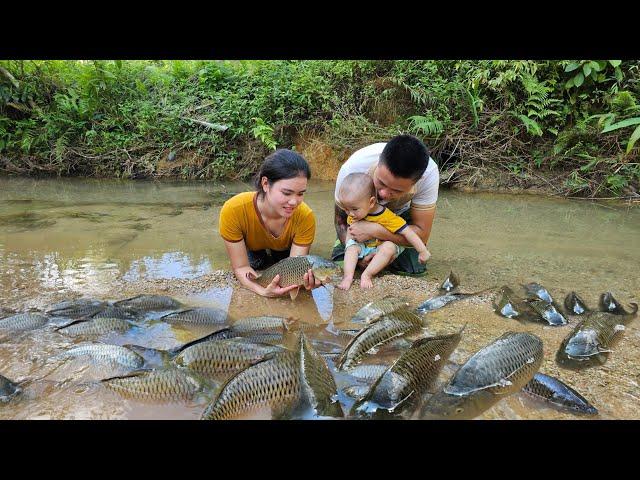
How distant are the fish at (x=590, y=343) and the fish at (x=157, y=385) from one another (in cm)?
217

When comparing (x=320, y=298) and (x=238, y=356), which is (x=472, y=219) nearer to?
(x=320, y=298)

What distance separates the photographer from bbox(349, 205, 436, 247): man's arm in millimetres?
4477

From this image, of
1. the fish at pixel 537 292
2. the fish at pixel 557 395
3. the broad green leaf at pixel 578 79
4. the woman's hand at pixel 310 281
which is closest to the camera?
the fish at pixel 557 395

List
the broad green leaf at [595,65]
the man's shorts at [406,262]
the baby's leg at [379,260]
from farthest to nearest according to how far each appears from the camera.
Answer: the broad green leaf at [595,65]
the man's shorts at [406,262]
the baby's leg at [379,260]

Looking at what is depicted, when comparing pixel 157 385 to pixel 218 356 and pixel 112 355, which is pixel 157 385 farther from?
pixel 112 355

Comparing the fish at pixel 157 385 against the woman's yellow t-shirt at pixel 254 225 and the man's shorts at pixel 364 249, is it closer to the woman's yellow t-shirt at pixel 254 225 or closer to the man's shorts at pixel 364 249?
the woman's yellow t-shirt at pixel 254 225

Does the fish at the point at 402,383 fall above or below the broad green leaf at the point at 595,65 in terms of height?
below

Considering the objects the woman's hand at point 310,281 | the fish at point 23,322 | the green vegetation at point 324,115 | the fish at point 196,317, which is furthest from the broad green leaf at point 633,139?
the fish at point 23,322

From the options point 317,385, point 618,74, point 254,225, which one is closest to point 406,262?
point 254,225

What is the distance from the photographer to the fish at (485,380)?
2.27 metres

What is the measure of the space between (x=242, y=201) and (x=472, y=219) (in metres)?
4.12

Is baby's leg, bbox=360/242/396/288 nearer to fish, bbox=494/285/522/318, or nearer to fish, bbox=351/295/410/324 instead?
fish, bbox=351/295/410/324

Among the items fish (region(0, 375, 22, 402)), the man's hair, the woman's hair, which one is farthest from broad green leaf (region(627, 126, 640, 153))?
fish (region(0, 375, 22, 402))

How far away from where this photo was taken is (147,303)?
3643 millimetres
